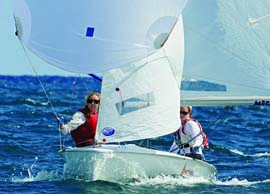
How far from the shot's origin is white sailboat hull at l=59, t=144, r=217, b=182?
41.7 feet

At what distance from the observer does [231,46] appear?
44.6 feet

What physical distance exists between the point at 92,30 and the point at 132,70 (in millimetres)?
1173

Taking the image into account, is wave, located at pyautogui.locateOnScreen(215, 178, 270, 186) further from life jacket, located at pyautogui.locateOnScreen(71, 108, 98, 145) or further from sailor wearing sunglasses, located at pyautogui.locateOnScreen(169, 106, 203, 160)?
life jacket, located at pyautogui.locateOnScreen(71, 108, 98, 145)

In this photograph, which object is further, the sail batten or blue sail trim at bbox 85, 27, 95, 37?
the sail batten

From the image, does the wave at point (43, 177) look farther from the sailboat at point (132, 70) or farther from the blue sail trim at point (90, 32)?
the blue sail trim at point (90, 32)

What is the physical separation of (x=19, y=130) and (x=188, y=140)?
10.4 metres

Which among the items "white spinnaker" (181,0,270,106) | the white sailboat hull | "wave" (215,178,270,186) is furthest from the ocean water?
"white spinnaker" (181,0,270,106)

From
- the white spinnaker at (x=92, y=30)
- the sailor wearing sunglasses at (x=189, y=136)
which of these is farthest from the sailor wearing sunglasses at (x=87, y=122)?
the white spinnaker at (x=92, y=30)

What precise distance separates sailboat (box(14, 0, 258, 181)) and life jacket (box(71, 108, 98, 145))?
11.4 inches

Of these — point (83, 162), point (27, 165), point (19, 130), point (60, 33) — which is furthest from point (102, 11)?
point (19, 130)

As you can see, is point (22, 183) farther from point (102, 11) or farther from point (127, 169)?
point (102, 11)

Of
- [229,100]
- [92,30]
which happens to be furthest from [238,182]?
[92,30]

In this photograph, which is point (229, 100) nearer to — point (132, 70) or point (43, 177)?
point (132, 70)

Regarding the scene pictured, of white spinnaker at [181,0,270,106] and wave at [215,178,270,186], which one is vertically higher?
white spinnaker at [181,0,270,106]
